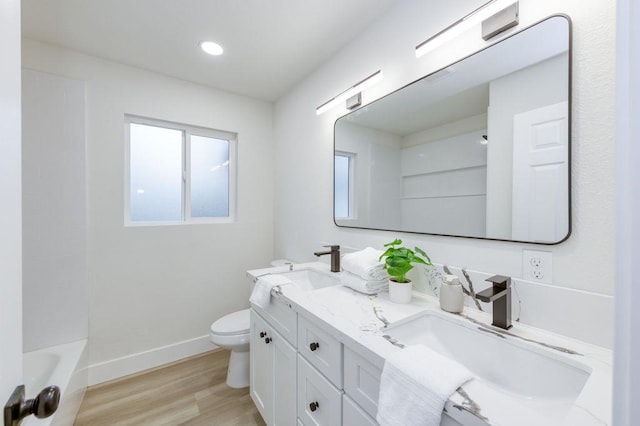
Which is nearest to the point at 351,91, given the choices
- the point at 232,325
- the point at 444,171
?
the point at 444,171

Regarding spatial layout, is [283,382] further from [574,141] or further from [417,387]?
[574,141]

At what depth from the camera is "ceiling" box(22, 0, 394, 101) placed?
150 centimetres

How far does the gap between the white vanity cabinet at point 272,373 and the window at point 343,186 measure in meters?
0.87

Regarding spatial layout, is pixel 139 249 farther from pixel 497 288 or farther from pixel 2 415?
pixel 497 288

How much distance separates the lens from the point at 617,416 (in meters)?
0.30

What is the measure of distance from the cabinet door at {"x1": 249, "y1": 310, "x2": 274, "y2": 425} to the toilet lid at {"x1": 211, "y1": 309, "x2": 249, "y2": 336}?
274 millimetres

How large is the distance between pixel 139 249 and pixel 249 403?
147 centimetres

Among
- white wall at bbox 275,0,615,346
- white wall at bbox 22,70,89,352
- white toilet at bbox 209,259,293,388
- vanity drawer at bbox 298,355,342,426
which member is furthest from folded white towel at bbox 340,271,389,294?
white wall at bbox 22,70,89,352

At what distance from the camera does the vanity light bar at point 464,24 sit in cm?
103

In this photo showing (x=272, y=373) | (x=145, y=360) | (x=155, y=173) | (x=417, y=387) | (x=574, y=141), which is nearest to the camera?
(x=417, y=387)

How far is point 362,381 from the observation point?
2.85 ft

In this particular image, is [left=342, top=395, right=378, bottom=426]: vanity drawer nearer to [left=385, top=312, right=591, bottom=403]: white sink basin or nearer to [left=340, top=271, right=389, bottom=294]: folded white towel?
[left=385, top=312, right=591, bottom=403]: white sink basin

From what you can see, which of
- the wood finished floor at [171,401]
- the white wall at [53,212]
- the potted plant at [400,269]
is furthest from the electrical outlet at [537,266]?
the white wall at [53,212]

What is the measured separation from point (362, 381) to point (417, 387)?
266 mm
